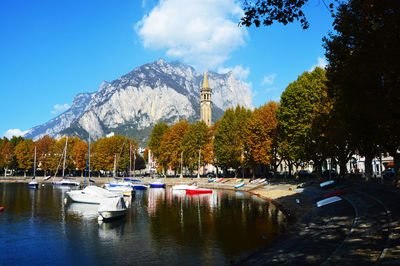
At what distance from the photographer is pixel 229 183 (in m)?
87.6

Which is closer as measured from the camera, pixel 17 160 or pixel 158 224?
pixel 158 224

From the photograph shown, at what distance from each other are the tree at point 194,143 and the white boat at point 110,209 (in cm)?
6088

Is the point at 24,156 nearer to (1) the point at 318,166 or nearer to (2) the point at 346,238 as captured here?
(1) the point at 318,166

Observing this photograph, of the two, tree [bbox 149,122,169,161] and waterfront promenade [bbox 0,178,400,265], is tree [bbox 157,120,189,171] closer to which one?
tree [bbox 149,122,169,161]

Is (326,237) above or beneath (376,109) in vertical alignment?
beneath

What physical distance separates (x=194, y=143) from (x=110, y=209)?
209ft

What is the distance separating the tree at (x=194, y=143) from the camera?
97250mm

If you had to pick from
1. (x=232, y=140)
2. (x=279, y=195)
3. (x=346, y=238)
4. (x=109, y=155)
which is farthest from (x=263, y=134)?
(x=109, y=155)

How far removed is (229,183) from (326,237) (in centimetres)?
6753

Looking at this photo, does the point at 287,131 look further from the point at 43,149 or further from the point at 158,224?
the point at 43,149

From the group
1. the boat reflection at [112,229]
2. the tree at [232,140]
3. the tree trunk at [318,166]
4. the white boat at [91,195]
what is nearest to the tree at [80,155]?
the tree at [232,140]

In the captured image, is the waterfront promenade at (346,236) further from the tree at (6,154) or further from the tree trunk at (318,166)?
the tree at (6,154)

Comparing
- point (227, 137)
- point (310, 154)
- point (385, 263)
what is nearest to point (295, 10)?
point (385, 263)

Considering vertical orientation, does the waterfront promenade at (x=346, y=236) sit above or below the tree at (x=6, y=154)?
below
